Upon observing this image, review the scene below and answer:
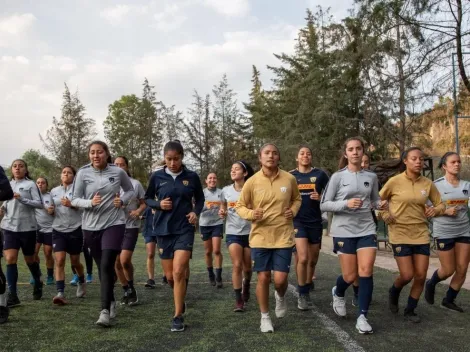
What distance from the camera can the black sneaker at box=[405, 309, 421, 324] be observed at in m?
5.28

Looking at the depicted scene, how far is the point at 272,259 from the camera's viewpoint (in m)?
4.98

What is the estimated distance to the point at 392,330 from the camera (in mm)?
4934

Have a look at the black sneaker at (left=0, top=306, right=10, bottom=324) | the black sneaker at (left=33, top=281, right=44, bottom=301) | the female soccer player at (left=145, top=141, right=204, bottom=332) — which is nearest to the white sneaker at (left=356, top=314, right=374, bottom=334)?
the female soccer player at (left=145, top=141, right=204, bottom=332)

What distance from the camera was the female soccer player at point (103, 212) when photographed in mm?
5148

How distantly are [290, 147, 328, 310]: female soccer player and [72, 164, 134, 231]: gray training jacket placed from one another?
7.53 ft

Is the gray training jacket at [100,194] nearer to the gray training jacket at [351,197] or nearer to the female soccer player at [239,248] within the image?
the female soccer player at [239,248]

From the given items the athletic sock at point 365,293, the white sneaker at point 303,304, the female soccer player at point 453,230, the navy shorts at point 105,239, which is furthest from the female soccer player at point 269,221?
the female soccer player at point 453,230

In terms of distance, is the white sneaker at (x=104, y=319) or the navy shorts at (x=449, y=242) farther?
the navy shorts at (x=449, y=242)

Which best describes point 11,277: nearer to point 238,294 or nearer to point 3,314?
point 3,314

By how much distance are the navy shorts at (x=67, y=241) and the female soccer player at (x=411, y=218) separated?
14.4ft

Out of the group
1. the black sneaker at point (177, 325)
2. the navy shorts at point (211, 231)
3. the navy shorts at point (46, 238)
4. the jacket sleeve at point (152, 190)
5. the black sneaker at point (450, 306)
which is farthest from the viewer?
the navy shorts at point (46, 238)

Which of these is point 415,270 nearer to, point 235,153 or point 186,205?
point 186,205

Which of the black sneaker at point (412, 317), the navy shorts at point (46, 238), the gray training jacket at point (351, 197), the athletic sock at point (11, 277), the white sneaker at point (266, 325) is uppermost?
the gray training jacket at point (351, 197)

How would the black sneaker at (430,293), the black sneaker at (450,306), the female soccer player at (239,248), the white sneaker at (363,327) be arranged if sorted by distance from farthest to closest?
1. the black sneaker at (430,293)
2. the female soccer player at (239,248)
3. the black sneaker at (450,306)
4. the white sneaker at (363,327)
